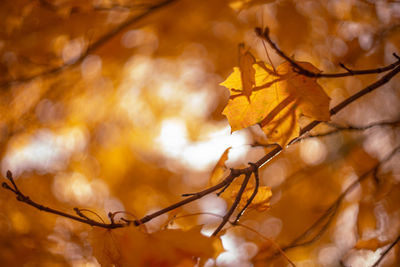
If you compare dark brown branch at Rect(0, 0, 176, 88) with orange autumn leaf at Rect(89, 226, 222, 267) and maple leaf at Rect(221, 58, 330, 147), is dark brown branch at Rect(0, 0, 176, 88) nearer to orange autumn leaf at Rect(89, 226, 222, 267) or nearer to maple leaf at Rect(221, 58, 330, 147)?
maple leaf at Rect(221, 58, 330, 147)

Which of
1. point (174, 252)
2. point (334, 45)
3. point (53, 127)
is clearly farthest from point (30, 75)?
point (334, 45)

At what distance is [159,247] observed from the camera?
749mm

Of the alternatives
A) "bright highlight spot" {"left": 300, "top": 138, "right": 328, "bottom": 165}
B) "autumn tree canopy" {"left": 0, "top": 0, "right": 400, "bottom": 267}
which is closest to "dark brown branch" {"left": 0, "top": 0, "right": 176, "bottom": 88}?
"autumn tree canopy" {"left": 0, "top": 0, "right": 400, "bottom": 267}

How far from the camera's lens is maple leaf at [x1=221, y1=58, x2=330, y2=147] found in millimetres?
743

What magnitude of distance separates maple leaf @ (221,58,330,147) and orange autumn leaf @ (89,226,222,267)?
11.6 inches

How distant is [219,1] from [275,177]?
1.22m

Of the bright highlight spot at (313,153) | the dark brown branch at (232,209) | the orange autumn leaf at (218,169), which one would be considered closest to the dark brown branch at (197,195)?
the dark brown branch at (232,209)

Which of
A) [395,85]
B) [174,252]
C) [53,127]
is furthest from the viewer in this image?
[395,85]

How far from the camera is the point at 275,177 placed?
200 cm

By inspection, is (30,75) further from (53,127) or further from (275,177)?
(275,177)

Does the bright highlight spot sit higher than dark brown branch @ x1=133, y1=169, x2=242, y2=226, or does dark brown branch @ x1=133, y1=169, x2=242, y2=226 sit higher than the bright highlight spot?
the bright highlight spot

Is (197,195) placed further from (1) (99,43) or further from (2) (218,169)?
(1) (99,43)

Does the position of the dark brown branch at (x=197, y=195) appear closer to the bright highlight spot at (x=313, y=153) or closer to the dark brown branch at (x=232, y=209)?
the dark brown branch at (x=232, y=209)

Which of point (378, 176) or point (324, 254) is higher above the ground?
point (378, 176)
